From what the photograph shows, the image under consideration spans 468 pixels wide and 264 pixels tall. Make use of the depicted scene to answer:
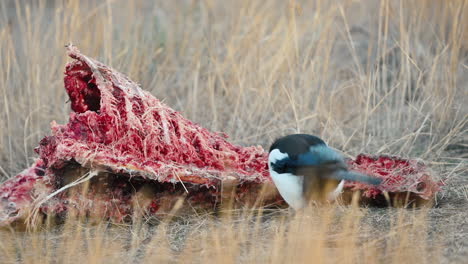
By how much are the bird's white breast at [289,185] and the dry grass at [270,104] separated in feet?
0.29

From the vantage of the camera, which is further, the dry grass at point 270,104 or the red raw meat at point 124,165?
the red raw meat at point 124,165

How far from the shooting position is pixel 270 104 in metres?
5.07

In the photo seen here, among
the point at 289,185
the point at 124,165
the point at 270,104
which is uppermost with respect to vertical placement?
the point at 270,104

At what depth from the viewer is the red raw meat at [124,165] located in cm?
333

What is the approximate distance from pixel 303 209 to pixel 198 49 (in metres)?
2.67

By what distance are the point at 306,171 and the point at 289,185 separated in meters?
0.12

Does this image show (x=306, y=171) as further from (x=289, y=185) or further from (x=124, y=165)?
(x=124, y=165)

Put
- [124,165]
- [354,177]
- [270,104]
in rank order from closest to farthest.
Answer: [354,177], [124,165], [270,104]

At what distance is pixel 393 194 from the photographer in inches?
137

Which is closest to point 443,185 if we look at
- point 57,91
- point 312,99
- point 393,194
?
point 393,194

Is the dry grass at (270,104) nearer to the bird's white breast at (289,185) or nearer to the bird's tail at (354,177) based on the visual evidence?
the bird's white breast at (289,185)

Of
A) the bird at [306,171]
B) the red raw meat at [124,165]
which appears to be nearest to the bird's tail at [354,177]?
the bird at [306,171]

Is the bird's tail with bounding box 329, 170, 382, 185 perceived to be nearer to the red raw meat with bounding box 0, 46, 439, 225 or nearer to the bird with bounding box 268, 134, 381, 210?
the bird with bounding box 268, 134, 381, 210

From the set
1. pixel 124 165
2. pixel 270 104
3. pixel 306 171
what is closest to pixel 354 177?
pixel 306 171
